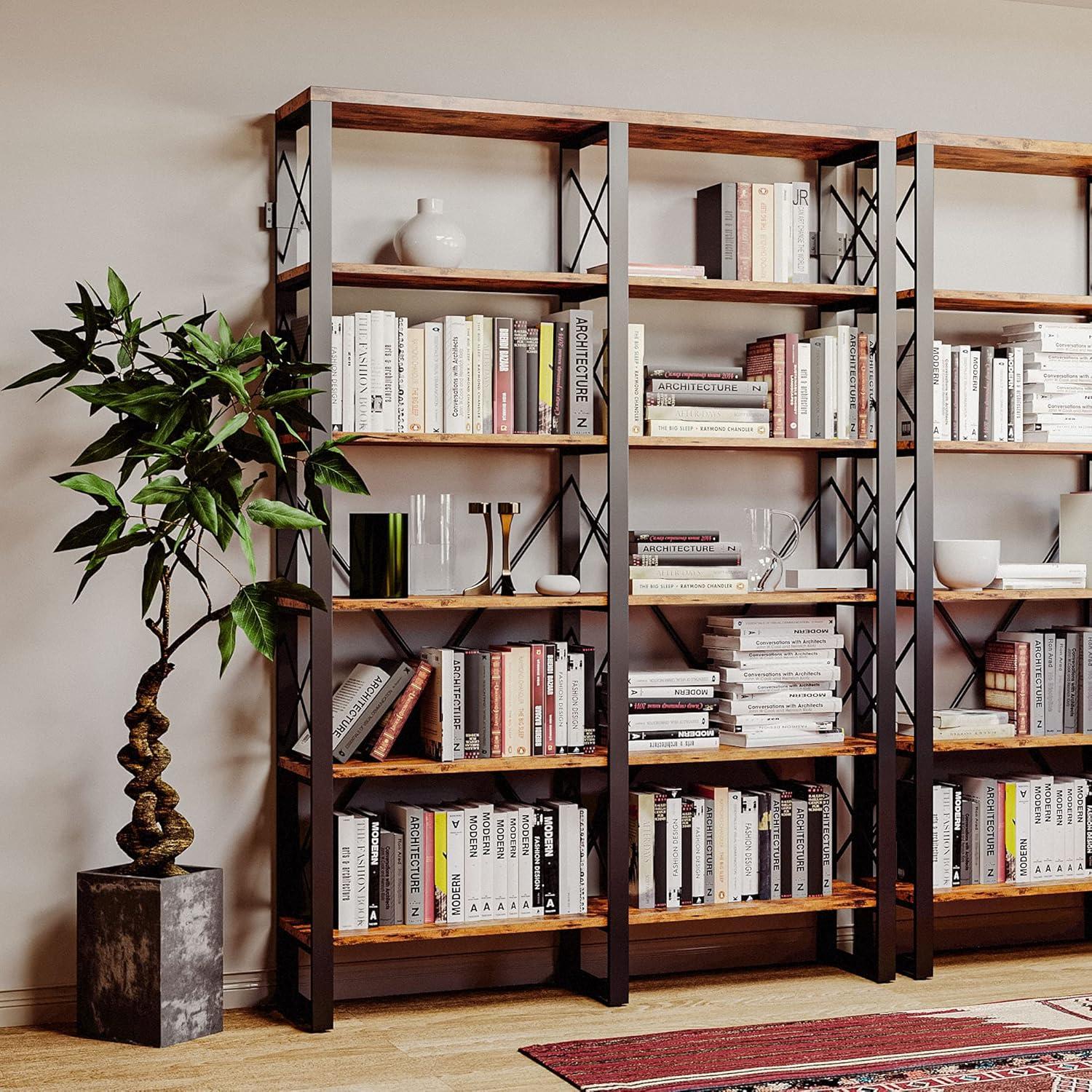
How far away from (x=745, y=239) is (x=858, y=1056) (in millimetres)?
2192

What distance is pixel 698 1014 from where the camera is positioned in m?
3.88

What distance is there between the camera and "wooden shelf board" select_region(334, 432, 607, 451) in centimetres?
379

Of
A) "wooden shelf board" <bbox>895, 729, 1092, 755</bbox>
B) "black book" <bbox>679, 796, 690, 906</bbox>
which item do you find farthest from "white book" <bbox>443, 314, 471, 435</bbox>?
"wooden shelf board" <bbox>895, 729, 1092, 755</bbox>

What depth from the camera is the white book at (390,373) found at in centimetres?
385

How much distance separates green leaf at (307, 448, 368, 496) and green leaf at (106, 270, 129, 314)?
1.87ft

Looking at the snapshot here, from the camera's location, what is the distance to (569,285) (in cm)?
401

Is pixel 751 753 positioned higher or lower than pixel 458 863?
higher

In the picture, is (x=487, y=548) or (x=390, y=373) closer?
(x=390, y=373)

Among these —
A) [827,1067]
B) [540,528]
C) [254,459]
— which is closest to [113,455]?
[254,459]

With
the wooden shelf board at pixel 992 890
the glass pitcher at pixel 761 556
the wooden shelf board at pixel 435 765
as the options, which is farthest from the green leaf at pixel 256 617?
the wooden shelf board at pixel 992 890

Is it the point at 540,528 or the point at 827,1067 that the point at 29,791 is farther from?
the point at 827,1067

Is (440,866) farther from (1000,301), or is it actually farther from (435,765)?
(1000,301)

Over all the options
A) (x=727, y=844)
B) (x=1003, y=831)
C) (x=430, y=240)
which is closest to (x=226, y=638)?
(x=430, y=240)

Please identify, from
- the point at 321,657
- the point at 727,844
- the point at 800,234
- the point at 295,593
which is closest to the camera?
the point at 295,593
